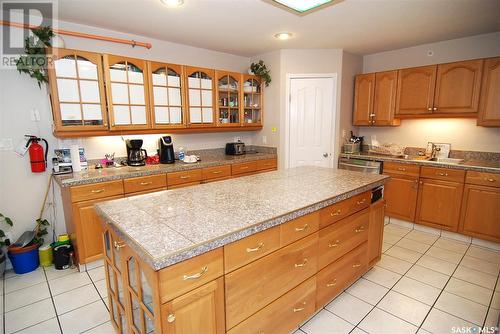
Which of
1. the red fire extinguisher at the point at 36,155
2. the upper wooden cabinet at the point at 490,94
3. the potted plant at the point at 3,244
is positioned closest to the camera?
the potted plant at the point at 3,244

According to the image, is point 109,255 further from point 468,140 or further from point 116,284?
point 468,140

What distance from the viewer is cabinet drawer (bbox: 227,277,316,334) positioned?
1428 mm

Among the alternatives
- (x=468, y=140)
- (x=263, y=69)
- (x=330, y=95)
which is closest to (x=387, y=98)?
(x=330, y=95)

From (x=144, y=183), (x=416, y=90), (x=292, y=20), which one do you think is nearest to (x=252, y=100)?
(x=292, y=20)

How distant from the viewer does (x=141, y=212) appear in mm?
1525

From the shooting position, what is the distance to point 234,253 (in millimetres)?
1283

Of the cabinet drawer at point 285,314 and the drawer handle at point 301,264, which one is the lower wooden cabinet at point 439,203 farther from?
the drawer handle at point 301,264

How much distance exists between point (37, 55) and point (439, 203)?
4720 mm

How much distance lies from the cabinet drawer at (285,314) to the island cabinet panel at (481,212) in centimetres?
248

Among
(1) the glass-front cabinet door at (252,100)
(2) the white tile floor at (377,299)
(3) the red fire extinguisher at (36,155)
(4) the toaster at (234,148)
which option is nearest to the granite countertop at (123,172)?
(3) the red fire extinguisher at (36,155)

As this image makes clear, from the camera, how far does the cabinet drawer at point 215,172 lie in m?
3.34

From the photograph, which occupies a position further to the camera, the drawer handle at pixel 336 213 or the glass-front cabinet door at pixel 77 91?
the glass-front cabinet door at pixel 77 91

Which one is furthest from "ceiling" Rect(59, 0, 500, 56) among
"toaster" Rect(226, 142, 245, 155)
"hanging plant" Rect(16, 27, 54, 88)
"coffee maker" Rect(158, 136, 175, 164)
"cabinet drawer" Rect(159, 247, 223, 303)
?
"cabinet drawer" Rect(159, 247, 223, 303)

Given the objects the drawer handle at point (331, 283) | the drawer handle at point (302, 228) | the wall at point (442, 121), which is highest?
the wall at point (442, 121)
